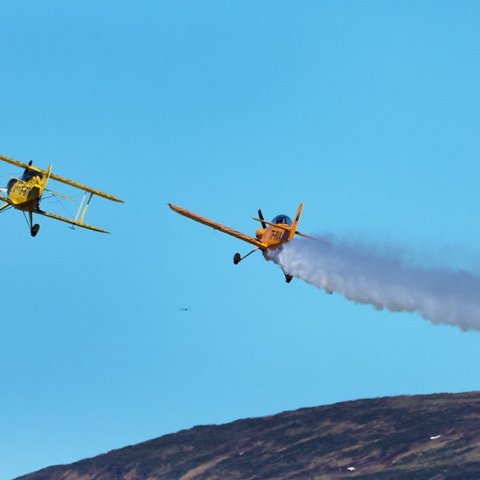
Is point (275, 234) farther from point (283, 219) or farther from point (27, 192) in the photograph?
point (27, 192)

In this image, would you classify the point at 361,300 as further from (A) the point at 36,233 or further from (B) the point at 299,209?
(A) the point at 36,233

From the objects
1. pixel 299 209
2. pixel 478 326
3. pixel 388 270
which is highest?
pixel 299 209

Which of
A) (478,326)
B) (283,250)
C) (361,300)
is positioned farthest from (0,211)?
(478,326)

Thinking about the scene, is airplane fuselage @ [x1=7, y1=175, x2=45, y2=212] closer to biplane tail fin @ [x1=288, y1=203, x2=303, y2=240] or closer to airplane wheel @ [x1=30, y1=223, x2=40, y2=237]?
airplane wheel @ [x1=30, y1=223, x2=40, y2=237]

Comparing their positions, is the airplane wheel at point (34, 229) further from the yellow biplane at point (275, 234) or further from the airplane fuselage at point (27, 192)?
the yellow biplane at point (275, 234)

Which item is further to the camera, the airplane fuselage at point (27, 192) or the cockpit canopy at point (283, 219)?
the cockpit canopy at point (283, 219)

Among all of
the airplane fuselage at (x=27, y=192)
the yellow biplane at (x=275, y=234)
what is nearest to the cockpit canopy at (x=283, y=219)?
the yellow biplane at (x=275, y=234)

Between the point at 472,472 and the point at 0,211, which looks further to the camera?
the point at 472,472

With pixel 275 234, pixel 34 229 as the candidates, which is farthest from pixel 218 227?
pixel 34 229

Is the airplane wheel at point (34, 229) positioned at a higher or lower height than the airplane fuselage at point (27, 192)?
lower

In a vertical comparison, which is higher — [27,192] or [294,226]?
[27,192]

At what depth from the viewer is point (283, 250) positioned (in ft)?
374

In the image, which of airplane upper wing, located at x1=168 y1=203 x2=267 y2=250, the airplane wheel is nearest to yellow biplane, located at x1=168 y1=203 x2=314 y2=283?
airplane upper wing, located at x1=168 y1=203 x2=267 y2=250

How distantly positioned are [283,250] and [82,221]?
20298 mm
